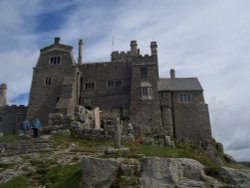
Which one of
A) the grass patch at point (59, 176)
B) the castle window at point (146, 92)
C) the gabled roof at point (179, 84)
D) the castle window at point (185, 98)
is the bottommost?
the grass patch at point (59, 176)

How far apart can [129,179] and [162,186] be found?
1561 mm

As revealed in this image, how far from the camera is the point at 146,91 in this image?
160 ft

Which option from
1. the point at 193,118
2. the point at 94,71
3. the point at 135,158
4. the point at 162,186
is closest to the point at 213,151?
the point at 193,118

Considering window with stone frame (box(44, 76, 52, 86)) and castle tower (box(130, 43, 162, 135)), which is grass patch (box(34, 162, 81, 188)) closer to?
castle tower (box(130, 43, 162, 135))

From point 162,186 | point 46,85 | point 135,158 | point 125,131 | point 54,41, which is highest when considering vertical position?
point 54,41

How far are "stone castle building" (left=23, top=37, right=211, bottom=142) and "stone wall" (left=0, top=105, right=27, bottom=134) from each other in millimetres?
5126

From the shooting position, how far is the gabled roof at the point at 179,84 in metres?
50.7

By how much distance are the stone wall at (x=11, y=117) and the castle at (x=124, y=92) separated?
5.08m

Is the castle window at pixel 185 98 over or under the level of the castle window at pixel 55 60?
under

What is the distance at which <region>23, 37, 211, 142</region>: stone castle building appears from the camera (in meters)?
48.1

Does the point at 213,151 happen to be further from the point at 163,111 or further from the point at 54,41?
the point at 54,41

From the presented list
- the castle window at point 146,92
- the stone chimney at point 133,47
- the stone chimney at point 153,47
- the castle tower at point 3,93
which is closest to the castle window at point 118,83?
the castle window at point 146,92

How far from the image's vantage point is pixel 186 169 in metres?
13.7

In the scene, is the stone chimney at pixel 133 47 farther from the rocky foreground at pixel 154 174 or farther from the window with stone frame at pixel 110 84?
the rocky foreground at pixel 154 174
